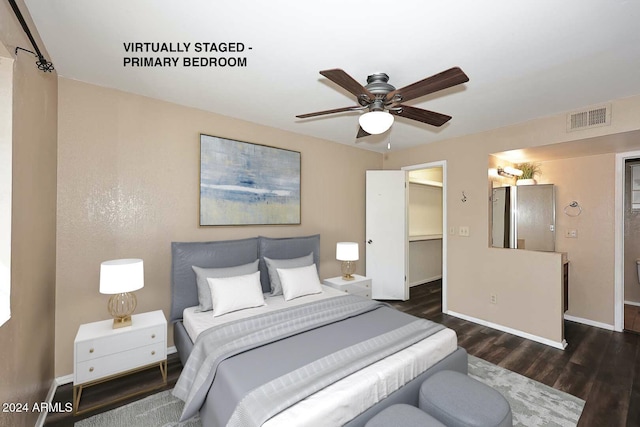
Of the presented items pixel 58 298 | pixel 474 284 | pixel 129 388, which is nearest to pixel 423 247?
pixel 474 284

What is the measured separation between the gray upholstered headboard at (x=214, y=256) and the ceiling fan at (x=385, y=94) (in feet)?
6.15

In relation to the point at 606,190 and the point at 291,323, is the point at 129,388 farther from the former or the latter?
the point at 606,190

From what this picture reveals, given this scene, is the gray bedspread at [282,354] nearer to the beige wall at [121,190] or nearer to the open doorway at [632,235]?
the beige wall at [121,190]

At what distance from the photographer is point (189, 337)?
227 centimetres

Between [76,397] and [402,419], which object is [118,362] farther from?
[402,419]

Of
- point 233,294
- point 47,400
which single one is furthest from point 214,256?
point 47,400

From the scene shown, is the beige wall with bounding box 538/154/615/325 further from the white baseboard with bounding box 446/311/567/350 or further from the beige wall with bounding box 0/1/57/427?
the beige wall with bounding box 0/1/57/427

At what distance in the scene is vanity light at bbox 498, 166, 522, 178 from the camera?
384 cm

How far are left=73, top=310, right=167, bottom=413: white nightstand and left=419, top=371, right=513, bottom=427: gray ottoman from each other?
2.06m

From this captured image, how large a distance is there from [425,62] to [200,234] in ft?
8.93

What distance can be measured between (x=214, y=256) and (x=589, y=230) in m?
4.86

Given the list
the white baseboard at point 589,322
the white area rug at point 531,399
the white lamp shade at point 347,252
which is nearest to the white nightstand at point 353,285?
the white lamp shade at point 347,252

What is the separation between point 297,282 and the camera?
290cm

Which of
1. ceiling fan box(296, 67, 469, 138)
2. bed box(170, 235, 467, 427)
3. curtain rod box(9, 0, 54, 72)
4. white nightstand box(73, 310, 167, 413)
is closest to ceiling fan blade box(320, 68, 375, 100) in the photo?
ceiling fan box(296, 67, 469, 138)
